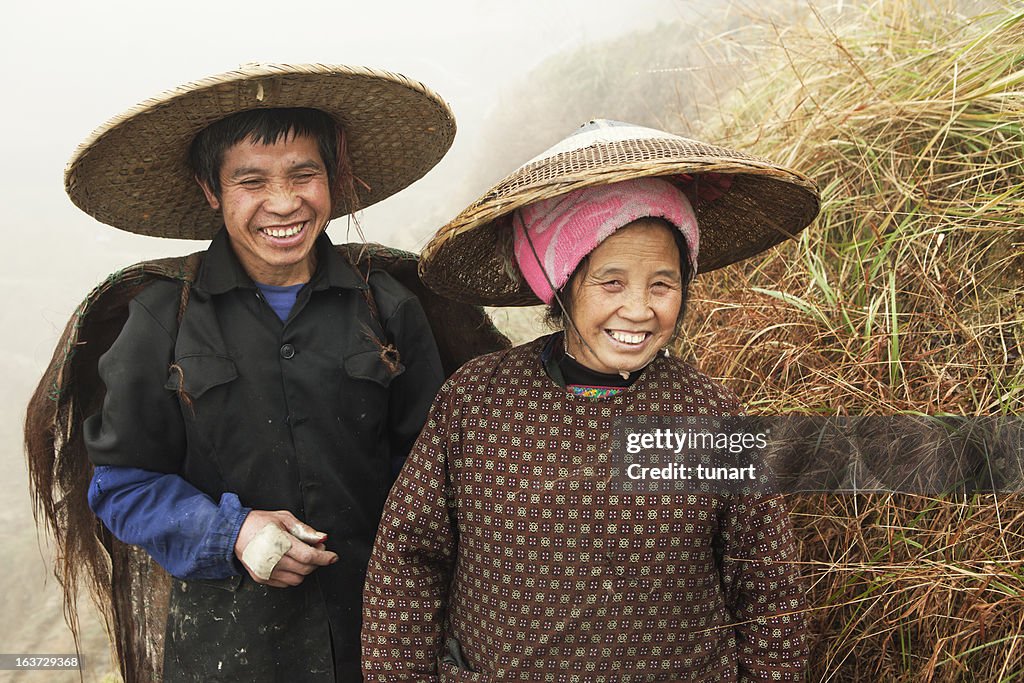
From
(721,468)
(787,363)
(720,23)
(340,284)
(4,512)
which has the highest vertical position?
(720,23)

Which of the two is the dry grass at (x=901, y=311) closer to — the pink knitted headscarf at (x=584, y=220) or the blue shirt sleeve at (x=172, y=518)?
the pink knitted headscarf at (x=584, y=220)

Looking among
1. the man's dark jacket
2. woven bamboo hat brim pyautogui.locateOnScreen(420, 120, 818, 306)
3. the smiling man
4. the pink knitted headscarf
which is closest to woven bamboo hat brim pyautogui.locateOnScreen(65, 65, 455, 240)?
the smiling man

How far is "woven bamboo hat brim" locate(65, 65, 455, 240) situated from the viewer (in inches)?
67.5

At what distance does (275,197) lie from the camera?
1.81 meters

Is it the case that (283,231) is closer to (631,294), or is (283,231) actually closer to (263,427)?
(263,427)

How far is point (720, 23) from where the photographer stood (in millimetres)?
5609

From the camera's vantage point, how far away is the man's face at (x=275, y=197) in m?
1.80

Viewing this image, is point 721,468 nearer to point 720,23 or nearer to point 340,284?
point 340,284

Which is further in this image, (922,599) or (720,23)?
(720,23)

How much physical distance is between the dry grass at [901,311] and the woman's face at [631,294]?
764 millimetres

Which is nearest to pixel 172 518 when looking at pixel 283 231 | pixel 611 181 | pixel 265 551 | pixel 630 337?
pixel 265 551

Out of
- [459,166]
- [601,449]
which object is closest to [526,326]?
[459,166]

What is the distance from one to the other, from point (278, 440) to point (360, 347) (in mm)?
295

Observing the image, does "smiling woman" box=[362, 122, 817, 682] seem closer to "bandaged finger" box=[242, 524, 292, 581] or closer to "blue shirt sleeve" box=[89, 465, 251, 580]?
"bandaged finger" box=[242, 524, 292, 581]
